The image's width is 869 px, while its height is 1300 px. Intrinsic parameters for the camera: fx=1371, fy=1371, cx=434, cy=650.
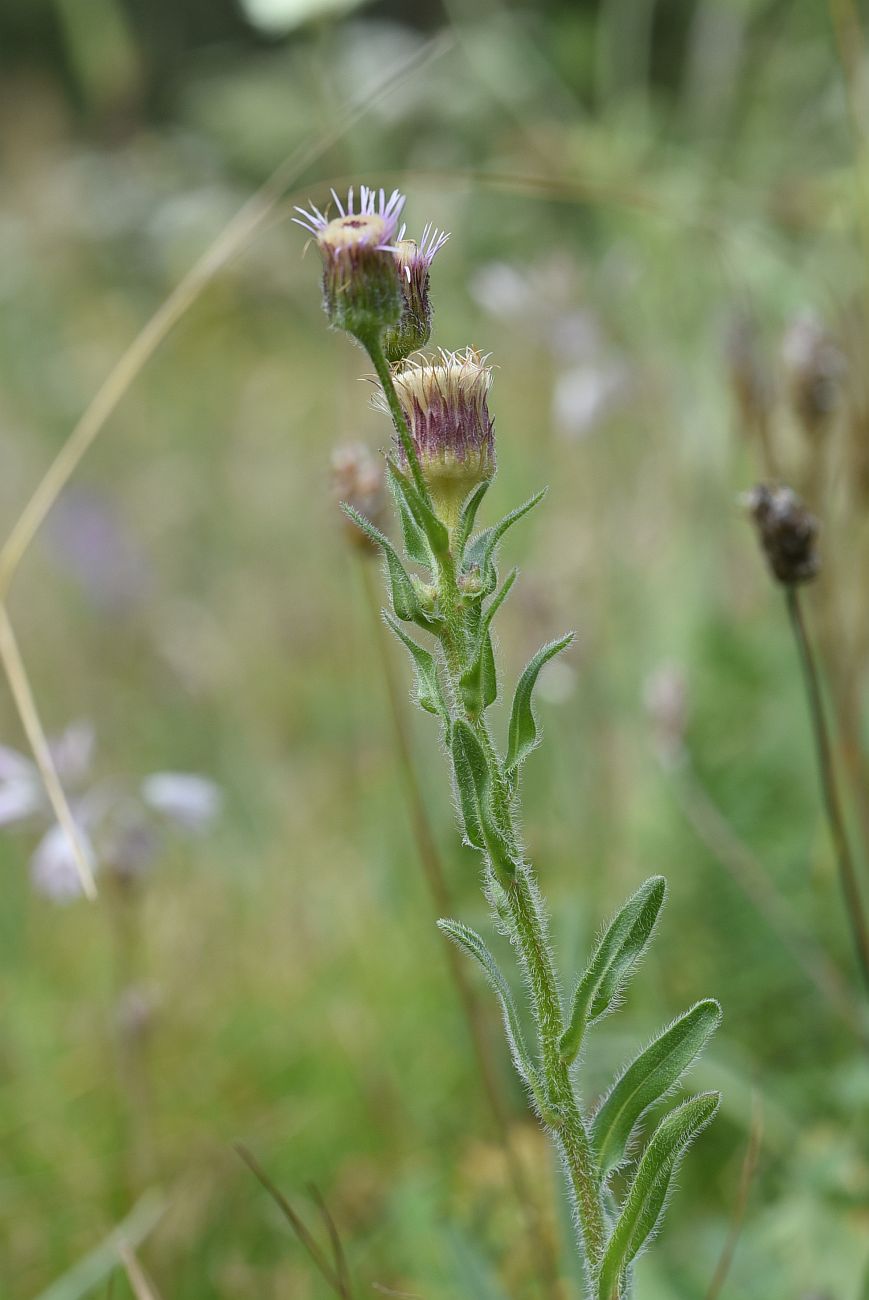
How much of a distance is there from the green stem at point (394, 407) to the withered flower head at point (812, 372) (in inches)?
24.7

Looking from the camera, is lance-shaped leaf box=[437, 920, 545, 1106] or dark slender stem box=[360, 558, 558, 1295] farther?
dark slender stem box=[360, 558, 558, 1295]

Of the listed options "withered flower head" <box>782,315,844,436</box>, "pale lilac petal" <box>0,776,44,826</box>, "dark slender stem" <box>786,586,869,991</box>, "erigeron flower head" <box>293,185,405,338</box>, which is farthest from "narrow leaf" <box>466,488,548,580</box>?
"pale lilac petal" <box>0,776,44,826</box>

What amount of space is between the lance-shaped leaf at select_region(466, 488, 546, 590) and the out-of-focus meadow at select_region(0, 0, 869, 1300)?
38cm

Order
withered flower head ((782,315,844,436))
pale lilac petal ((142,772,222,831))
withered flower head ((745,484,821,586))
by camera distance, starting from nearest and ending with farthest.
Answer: withered flower head ((745,484,821,586)), withered flower head ((782,315,844,436)), pale lilac petal ((142,772,222,831))

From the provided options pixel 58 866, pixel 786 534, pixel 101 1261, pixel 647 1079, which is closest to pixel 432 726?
pixel 58 866

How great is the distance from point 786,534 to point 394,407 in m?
0.39

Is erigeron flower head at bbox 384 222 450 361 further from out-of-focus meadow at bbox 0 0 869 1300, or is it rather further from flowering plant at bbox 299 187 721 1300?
out-of-focus meadow at bbox 0 0 869 1300

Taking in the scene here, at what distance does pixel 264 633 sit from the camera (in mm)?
2781

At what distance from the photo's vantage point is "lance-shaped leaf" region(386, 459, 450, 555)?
2.06ft

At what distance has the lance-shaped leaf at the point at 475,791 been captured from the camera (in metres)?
0.62

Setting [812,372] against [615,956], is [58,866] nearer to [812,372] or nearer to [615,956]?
[615,956]

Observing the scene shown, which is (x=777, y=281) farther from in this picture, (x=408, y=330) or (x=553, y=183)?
(x=408, y=330)

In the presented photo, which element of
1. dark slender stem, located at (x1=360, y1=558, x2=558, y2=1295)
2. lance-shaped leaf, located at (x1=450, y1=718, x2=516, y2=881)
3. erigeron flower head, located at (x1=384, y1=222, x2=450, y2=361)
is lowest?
dark slender stem, located at (x1=360, y1=558, x2=558, y2=1295)

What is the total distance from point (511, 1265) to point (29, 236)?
4060 millimetres
